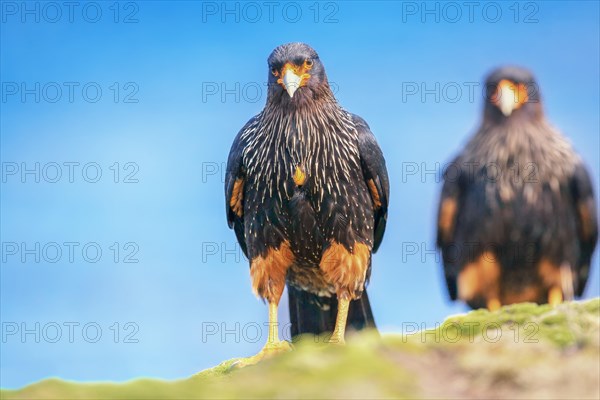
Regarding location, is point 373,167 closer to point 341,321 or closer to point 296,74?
point 296,74

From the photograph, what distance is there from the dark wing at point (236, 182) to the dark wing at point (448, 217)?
198cm

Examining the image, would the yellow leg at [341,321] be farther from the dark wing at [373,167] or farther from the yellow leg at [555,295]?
the yellow leg at [555,295]

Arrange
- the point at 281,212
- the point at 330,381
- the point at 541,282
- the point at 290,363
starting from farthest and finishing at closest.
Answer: the point at 281,212, the point at 541,282, the point at 290,363, the point at 330,381

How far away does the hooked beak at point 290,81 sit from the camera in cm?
861

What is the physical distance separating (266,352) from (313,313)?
1321 mm

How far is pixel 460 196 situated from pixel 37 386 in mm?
4307

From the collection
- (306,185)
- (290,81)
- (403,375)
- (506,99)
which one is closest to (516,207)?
(506,99)

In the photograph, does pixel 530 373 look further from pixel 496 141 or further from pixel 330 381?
pixel 496 141

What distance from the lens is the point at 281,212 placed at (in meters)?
8.88

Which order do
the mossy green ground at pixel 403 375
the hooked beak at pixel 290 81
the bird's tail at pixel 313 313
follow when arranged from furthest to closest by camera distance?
the bird's tail at pixel 313 313
the hooked beak at pixel 290 81
the mossy green ground at pixel 403 375

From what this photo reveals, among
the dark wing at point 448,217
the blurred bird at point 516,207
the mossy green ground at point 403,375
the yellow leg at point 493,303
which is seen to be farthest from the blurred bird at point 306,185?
the mossy green ground at point 403,375

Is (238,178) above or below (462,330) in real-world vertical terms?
above

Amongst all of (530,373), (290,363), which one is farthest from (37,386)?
(530,373)

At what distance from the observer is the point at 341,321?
29.4 feet
